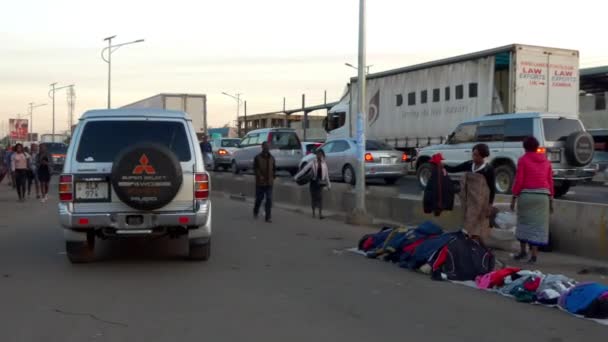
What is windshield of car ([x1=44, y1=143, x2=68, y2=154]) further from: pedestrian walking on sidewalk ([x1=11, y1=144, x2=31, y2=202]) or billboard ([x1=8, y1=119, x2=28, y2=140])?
billboard ([x1=8, y1=119, x2=28, y2=140])

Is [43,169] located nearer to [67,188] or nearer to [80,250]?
[80,250]

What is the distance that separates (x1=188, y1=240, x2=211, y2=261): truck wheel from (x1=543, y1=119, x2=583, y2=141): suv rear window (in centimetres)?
988

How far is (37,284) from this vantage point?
307 inches

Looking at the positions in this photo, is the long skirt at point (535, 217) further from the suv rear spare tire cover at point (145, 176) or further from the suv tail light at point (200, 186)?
the suv rear spare tire cover at point (145, 176)

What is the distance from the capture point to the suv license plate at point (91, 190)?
26.9 ft

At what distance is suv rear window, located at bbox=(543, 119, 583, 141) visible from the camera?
1592 centimetres

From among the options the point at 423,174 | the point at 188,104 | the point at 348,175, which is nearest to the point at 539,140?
the point at 423,174

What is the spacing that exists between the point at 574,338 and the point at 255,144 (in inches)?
912

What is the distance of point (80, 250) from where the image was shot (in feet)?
28.9

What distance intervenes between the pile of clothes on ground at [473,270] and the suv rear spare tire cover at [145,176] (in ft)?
10.4

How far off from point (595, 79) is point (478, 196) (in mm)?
30812

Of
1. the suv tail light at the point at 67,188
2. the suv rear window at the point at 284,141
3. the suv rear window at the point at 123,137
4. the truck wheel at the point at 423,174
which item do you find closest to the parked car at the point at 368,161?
the truck wheel at the point at 423,174

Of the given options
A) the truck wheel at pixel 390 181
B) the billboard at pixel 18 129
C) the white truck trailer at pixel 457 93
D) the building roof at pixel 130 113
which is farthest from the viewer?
the billboard at pixel 18 129

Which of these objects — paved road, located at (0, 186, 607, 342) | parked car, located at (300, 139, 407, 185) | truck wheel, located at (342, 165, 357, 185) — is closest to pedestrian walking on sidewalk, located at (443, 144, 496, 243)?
paved road, located at (0, 186, 607, 342)
